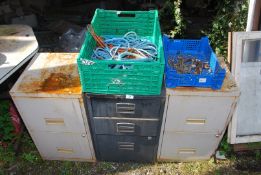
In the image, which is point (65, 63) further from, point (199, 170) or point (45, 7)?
point (45, 7)

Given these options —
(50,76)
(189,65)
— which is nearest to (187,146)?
(189,65)

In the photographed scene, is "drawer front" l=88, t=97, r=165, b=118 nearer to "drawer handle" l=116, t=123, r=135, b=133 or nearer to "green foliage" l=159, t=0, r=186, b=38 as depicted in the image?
"drawer handle" l=116, t=123, r=135, b=133

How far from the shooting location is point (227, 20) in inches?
122

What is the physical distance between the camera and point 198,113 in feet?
7.31

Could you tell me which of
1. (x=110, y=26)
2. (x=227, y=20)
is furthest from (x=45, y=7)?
(x=227, y=20)

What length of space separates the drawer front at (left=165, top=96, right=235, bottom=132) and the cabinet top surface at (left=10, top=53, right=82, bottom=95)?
0.82m

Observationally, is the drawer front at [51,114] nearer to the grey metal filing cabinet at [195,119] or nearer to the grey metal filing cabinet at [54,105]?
the grey metal filing cabinet at [54,105]

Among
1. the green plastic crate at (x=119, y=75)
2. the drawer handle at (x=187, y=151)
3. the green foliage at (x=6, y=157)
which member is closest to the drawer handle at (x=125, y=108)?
the green plastic crate at (x=119, y=75)

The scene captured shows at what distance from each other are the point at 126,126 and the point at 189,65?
77cm

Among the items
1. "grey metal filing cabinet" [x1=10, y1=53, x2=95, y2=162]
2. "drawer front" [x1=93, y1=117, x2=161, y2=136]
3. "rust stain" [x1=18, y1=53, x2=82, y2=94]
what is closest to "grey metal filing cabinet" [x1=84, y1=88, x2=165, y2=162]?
"drawer front" [x1=93, y1=117, x2=161, y2=136]

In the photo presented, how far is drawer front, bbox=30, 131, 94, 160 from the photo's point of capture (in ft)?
8.07

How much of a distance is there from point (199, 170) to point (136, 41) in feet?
4.83

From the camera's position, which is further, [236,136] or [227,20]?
[227,20]

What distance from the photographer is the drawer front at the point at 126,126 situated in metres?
2.25
